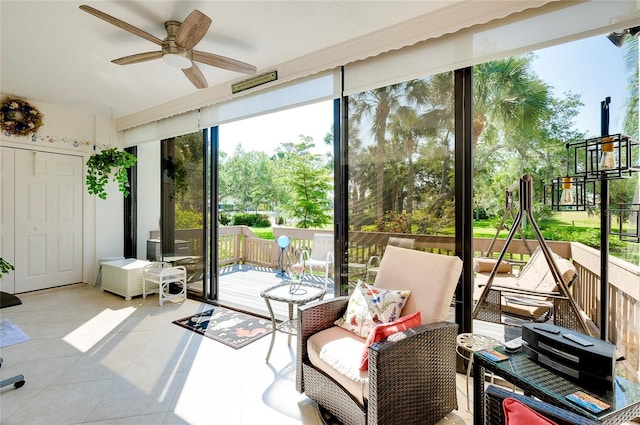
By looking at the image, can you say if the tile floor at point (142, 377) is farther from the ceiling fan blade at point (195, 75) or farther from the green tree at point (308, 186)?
the green tree at point (308, 186)

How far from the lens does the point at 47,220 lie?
4254 millimetres

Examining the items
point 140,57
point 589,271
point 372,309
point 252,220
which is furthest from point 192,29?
point 252,220

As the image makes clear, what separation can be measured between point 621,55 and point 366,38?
162 centimetres

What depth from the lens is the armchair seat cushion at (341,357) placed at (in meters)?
1.51

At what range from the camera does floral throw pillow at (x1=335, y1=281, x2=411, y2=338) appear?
183cm

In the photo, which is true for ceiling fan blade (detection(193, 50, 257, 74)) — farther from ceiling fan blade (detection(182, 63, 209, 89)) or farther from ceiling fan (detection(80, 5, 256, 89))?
ceiling fan blade (detection(182, 63, 209, 89))

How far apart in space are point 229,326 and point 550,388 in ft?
8.76

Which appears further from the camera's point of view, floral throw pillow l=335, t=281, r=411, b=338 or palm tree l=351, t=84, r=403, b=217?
palm tree l=351, t=84, r=403, b=217

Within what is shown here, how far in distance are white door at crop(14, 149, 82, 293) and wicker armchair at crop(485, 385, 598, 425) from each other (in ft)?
17.8

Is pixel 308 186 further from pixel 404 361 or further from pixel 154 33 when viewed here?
pixel 404 361

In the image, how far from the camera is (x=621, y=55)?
180 centimetres

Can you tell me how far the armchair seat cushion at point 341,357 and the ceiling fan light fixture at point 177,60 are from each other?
2197 millimetres

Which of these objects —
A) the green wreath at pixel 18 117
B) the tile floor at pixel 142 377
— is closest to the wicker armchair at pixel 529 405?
the tile floor at pixel 142 377

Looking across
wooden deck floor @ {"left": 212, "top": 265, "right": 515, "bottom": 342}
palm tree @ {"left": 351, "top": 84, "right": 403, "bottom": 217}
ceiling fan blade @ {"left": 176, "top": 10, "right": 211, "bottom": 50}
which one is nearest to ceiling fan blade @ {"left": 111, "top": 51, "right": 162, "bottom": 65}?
ceiling fan blade @ {"left": 176, "top": 10, "right": 211, "bottom": 50}
